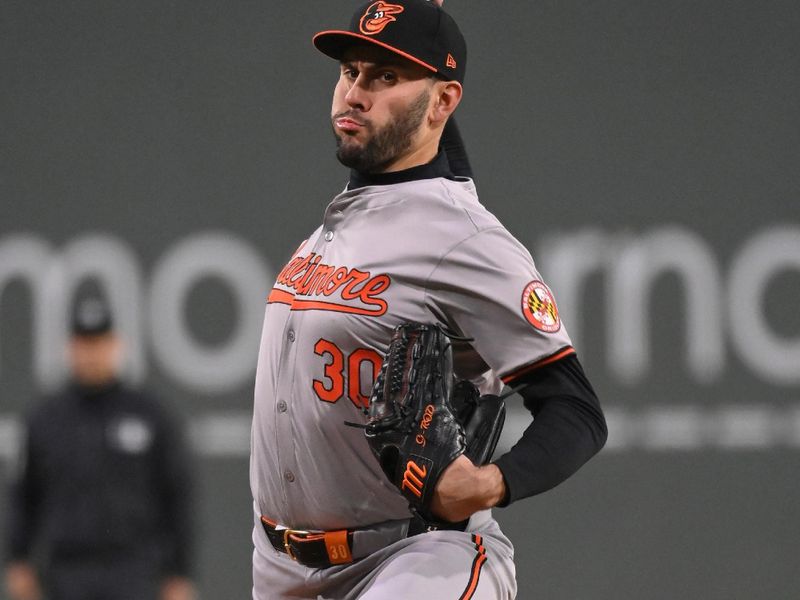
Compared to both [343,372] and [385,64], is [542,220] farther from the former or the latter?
[343,372]

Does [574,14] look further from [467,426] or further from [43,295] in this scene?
[467,426]

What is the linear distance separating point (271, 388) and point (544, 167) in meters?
3.93

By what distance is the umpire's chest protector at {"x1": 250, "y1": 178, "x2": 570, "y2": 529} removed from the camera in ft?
7.75

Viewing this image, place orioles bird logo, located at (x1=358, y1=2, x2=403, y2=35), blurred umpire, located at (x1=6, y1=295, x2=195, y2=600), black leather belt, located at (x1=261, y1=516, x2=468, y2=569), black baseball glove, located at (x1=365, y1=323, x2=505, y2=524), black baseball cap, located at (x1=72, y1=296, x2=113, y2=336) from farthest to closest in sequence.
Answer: black baseball cap, located at (x1=72, y1=296, x2=113, y2=336)
blurred umpire, located at (x1=6, y1=295, x2=195, y2=600)
orioles bird logo, located at (x1=358, y1=2, x2=403, y2=35)
black leather belt, located at (x1=261, y1=516, x2=468, y2=569)
black baseball glove, located at (x1=365, y1=323, x2=505, y2=524)

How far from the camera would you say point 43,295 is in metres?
5.96

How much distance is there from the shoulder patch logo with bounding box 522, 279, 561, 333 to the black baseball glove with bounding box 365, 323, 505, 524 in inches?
6.5

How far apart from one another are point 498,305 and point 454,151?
66cm

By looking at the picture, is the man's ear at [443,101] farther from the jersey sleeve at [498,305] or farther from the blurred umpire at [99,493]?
the blurred umpire at [99,493]

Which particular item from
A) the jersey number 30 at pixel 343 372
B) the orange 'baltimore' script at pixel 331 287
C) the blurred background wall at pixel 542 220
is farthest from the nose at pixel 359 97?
the blurred background wall at pixel 542 220

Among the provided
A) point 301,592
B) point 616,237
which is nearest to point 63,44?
point 616,237

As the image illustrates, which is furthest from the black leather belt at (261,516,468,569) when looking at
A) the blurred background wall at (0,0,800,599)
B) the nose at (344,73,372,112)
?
the blurred background wall at (0,0,800,599)

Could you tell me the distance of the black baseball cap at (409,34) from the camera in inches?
99.4

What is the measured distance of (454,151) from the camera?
9.53ft

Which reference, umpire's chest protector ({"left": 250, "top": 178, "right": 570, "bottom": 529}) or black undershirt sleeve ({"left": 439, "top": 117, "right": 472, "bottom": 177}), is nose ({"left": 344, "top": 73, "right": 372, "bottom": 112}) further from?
black undershirt sleeve ({"left": 439, "top": 117, "right": 472, "bottom": 177})
